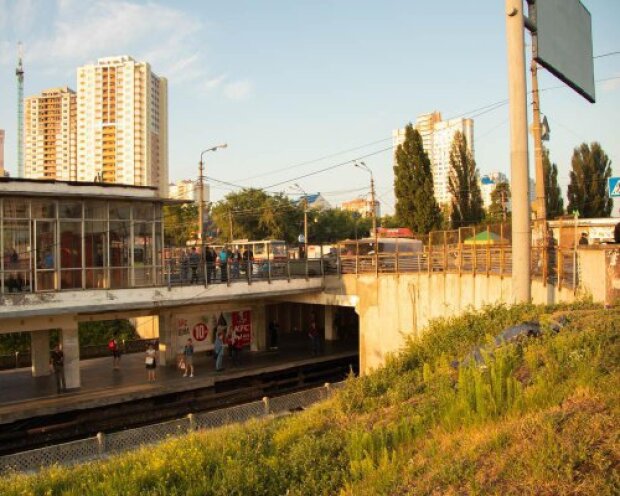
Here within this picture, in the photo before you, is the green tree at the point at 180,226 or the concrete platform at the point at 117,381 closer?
the concrete platform at the point at 117,381

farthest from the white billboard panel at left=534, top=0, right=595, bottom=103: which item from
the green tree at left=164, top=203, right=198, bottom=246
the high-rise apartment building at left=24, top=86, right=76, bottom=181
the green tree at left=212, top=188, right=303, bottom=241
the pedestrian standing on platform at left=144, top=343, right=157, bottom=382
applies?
the high-rise apartment building at left=24, top=86, right=76, bottom=181

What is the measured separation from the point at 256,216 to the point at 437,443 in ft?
180

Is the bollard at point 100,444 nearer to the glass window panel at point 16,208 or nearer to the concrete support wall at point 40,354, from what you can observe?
the glass window panel at point 16,208

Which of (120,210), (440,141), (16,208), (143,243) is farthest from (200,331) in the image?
(440,141)

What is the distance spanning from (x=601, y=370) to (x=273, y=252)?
2445 centimetres

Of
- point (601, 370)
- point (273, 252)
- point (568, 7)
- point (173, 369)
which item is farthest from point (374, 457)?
point (273, 252)

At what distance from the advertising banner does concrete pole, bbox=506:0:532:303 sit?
47.8 ft

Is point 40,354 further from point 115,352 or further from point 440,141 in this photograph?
point 440,141

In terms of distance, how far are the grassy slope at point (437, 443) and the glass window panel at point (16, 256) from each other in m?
10.6

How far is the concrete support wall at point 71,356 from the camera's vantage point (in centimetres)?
1889

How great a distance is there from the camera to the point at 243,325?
26.1 m

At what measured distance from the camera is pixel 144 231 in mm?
19781

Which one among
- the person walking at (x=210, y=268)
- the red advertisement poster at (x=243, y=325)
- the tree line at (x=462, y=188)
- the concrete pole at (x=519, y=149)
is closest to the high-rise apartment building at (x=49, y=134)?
the tree line at (x=462, y=188)

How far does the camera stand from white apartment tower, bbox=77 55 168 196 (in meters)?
100
